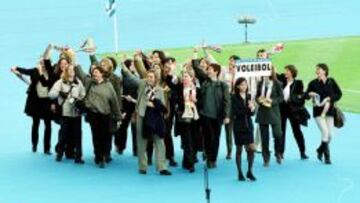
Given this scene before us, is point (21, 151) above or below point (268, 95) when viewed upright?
below

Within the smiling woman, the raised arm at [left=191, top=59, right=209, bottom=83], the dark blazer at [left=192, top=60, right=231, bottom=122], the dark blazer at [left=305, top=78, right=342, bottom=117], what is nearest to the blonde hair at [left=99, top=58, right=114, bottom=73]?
the raised arm at [left=191, top=59, right=209, bottom=83]

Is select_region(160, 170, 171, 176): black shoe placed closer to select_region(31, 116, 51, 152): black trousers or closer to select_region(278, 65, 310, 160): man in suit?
select_region(278, 65, 310, 160): man in suit

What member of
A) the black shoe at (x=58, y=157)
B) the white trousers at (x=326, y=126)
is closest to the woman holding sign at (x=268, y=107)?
the white trousers at (x=326, y=126)

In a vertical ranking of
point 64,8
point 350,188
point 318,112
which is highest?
point 64,8

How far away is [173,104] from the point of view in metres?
16.5

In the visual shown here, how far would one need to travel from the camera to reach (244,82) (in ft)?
50.9

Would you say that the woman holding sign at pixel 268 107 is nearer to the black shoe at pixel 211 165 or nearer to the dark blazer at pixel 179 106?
the black shoe at pixel 211 165

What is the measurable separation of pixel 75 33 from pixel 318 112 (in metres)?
18.8

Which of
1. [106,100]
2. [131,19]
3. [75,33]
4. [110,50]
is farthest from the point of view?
[131,19]

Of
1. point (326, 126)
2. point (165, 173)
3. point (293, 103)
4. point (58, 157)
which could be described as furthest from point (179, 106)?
point (326, 126)

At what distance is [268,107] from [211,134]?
1.17 meters

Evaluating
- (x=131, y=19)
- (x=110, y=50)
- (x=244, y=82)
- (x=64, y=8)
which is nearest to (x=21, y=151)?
(x=244, y=82)

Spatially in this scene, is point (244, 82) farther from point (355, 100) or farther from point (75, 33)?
point (75, 33)

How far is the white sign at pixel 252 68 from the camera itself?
15.6 meters
